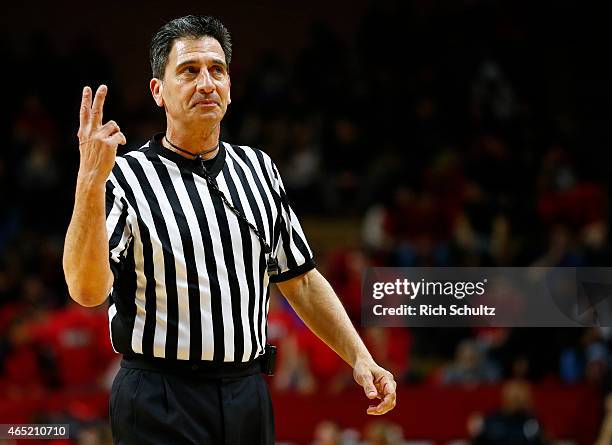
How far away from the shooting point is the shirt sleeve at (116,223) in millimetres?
2404

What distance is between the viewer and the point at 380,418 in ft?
20.7

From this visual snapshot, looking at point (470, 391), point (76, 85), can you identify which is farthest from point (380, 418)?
point (76, 85)

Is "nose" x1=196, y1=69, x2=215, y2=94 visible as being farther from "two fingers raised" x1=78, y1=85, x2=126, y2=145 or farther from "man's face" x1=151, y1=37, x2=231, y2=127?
"two fingers raised" x1=78, y1=85, x2=126, y2=145

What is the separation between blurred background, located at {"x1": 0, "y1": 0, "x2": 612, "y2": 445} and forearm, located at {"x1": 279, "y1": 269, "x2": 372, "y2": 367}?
10.8 ft

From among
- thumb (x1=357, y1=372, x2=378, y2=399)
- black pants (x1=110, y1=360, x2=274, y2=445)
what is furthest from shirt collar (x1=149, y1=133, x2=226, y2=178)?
thumb (x1=357, y1=372, x2=378, y2=399)

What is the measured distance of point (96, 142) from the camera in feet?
7.28

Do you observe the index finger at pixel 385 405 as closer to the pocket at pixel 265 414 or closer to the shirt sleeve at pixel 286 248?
the pocket at pixel 265 414

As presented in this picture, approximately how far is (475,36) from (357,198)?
2293 mm

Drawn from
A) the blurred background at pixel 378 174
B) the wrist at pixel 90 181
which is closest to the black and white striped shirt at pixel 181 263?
the wrist at pixel 90 181

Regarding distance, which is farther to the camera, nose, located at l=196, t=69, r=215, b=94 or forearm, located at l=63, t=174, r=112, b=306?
nose, located at l=196, t=69, r=215, b=94

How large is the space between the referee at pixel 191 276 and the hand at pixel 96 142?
234mm

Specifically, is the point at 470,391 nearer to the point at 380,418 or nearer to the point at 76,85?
the point at 380,418

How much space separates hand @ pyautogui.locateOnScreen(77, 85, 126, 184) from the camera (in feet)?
7.23

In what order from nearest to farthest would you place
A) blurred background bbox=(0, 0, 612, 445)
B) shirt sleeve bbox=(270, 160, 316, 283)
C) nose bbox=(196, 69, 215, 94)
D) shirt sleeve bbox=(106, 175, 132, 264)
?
shirt sleeve bbox=(106, 175, 132, 264) → nose bbox=(196, 69, 215, 94) → shirt sleeve bbox=(270, 160, 316, 283) → blurred background bbox=(0, 0, 612, 445)
